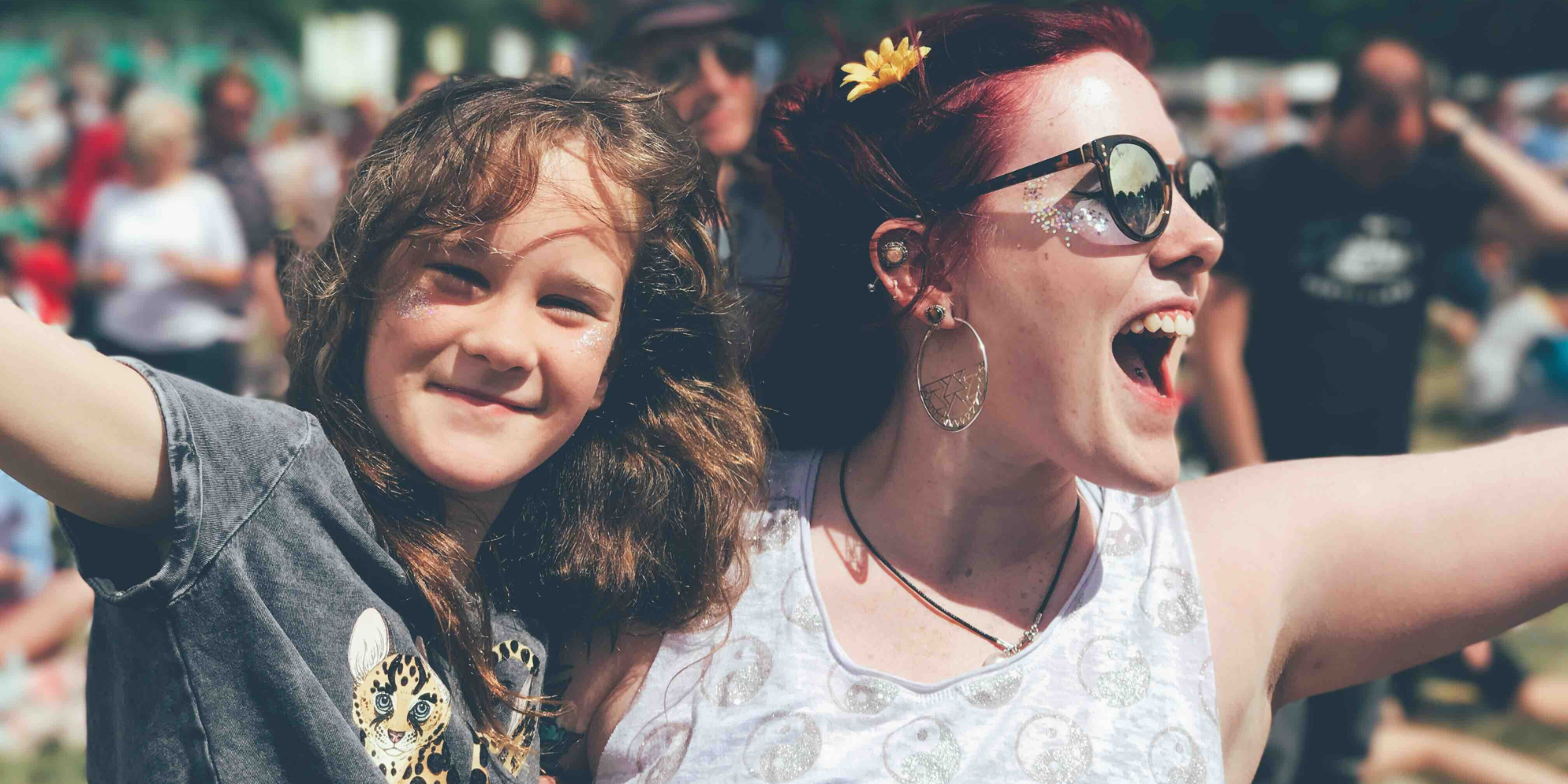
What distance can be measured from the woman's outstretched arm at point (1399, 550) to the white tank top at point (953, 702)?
12 cm

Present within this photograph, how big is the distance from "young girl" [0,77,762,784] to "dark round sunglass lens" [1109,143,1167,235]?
586 mm

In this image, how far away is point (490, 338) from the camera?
1.66 metres

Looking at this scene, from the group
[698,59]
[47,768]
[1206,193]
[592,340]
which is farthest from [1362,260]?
[47,768]

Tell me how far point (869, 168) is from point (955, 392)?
323 mm

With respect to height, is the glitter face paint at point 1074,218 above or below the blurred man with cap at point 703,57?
above

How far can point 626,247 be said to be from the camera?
182 centimetres

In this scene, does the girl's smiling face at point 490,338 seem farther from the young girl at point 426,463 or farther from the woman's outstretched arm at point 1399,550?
the woman's outstretched arm at point 1399,550

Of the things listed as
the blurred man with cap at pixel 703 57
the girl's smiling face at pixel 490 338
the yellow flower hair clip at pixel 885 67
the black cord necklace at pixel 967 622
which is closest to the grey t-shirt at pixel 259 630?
the girl's smiling face at pixel 490 338

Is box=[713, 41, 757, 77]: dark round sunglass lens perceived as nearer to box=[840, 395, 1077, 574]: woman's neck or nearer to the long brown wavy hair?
the long brown wavy hair

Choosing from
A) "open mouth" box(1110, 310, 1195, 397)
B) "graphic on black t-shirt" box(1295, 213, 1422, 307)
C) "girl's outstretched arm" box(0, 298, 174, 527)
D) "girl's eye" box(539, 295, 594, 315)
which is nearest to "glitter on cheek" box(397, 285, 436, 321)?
"girl's eye" box(539, 295, 594, 315)

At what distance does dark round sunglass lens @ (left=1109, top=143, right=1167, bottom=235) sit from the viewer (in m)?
1.70

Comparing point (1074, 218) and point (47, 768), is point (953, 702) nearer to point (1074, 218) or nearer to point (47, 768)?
point (1074, 218)

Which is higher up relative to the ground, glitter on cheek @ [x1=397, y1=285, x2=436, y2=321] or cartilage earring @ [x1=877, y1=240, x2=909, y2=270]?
glitter on cheek @ [x1=397, y1=285, x2=436, y2=321]

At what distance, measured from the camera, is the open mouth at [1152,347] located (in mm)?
1745
